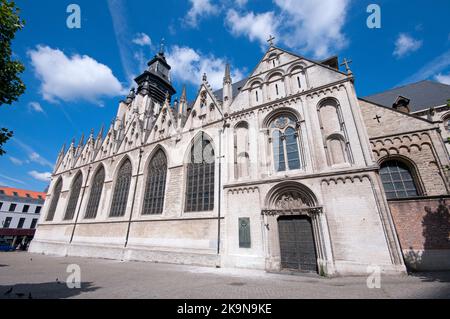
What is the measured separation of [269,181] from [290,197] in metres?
1.44

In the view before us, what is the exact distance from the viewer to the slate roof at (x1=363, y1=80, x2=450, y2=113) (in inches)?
583

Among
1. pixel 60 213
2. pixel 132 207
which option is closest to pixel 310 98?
pixel 132 207

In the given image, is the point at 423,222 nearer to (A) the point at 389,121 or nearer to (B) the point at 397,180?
(B) the point at 397,180

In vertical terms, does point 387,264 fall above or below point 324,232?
below

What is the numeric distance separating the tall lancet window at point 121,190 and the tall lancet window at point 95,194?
2860mm

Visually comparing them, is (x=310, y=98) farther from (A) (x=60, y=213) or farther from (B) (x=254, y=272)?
(A) (x=60, y=213)

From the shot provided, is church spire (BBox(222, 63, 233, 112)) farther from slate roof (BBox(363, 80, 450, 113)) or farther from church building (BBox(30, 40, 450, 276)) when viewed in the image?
slate roof (BBox(363, 80, 450, 113))

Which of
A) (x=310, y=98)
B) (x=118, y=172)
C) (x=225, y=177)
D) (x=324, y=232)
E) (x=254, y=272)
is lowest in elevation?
(x=254, y=272)

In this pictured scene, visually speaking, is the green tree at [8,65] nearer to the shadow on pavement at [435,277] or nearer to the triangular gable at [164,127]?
the triangular gable at [164,127]

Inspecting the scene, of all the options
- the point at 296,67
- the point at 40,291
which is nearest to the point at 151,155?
the point at 40,291

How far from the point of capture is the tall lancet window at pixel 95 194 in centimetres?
2062

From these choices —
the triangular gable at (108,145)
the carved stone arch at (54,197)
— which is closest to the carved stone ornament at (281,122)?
the triangular gable at (108,145)

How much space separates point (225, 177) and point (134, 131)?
1401 cm

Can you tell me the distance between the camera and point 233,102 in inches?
595
